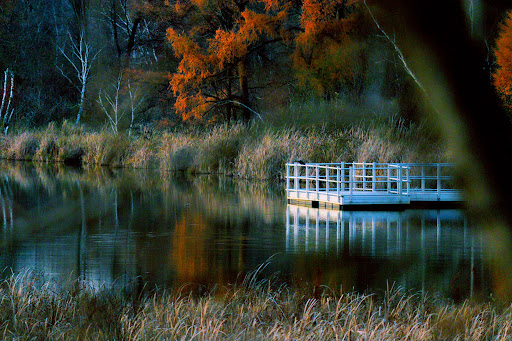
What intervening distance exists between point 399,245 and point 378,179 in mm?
8460

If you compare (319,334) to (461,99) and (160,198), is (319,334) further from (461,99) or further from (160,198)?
(160,198)

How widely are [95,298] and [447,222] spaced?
925 cm

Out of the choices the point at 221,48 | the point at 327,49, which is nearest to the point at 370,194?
the point at 327,49

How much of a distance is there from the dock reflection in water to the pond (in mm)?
16

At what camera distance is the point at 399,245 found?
11.1 metres

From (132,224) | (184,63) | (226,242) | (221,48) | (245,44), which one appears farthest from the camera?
(184,63)

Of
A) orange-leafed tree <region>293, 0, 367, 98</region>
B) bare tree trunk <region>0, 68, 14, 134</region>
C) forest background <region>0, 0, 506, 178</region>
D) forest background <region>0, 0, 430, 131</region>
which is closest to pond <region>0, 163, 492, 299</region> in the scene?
forest background <region>0, 0, 506, 178</region>

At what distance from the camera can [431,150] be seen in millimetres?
1761

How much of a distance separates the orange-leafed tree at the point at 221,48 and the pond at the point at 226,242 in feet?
34.3

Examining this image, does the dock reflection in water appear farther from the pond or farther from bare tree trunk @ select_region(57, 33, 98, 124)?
bare tree trunk @ select_region(57, 33, 98, 124)

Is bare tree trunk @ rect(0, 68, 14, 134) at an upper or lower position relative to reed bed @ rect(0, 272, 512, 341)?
upper

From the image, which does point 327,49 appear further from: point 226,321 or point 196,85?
point 226,321

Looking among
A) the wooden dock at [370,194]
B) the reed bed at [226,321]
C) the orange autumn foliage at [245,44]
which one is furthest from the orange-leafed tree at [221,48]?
the reed bed at [226,321]

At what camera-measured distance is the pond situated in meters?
8.46
